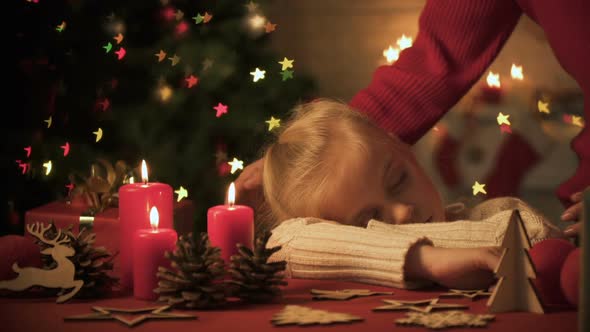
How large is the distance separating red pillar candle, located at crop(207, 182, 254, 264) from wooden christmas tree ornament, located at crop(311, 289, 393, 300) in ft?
0.44

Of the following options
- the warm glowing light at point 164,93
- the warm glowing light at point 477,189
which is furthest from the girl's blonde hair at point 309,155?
the warm glowing light at point 477,189

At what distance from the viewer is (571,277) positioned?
993 millimetres

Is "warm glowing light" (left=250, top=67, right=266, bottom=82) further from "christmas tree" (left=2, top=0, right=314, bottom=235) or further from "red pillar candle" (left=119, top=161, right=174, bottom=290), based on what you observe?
"red pillar candle" (left=119, top=161, right=174, bottom=290)

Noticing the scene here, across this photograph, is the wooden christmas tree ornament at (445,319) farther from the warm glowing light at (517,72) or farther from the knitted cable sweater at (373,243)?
the warm glowing light at (517,72)

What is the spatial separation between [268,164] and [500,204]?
0.43 meters

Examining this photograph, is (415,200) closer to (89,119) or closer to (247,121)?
(247,121)

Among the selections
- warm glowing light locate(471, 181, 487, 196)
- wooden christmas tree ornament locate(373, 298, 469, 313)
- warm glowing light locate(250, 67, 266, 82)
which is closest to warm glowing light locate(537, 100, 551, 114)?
warm glowing light locate(471, 181, 487, 196)

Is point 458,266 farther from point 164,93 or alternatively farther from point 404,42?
point 404,42

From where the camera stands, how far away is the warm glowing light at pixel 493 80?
11.1 ft

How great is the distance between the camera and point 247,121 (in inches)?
107

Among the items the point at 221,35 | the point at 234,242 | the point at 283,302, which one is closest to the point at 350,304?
the point at 283,302

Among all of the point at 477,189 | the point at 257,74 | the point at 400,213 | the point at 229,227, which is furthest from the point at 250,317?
the point at 477,189

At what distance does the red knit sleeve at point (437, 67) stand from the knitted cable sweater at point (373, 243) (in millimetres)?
639

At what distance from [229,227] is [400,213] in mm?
372
